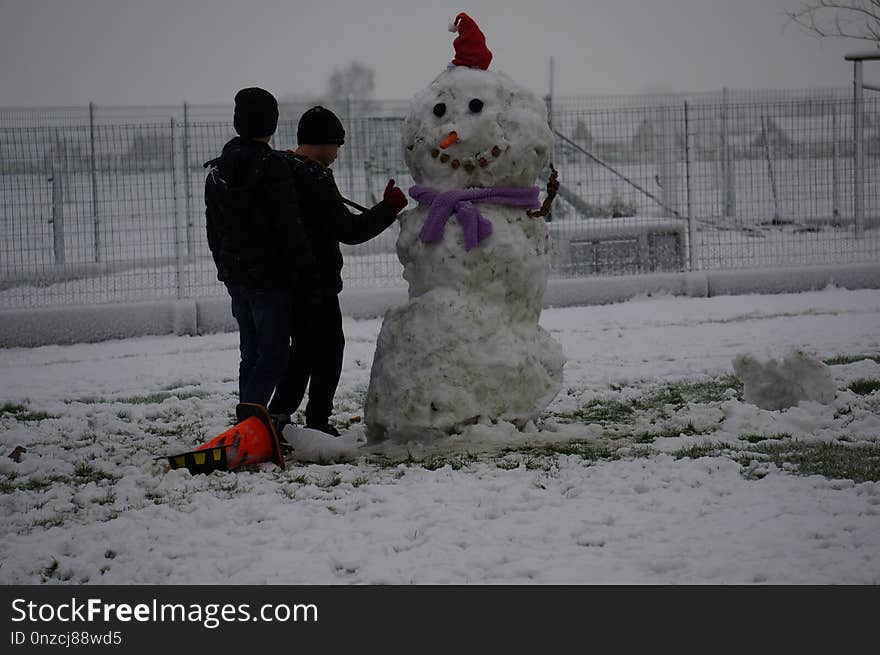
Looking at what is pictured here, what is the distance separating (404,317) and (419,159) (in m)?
0.84

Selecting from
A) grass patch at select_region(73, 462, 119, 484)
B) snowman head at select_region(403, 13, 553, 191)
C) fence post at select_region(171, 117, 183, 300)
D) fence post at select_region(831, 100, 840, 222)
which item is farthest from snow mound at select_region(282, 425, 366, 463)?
fence post at select_region(831, 100, 840, 222)

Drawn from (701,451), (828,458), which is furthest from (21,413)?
(828,458)

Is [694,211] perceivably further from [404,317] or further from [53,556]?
[53,556]

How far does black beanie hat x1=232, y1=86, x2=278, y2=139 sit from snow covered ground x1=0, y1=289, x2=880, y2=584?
5.48ft

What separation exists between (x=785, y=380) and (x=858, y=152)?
7396 mm

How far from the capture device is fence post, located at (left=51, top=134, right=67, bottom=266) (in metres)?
11.1

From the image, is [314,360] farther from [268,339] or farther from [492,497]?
[492,497]

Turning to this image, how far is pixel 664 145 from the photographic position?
40.5 ft

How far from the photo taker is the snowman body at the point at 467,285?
5.51 metres

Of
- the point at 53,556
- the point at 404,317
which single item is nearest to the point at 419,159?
the point at 404,317

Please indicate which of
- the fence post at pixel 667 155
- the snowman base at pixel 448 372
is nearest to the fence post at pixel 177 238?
the fence post at pixel 667 155

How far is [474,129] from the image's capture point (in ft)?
18.2

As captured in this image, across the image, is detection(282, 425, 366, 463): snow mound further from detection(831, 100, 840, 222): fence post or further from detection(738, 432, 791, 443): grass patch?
detection(831, 100, 840, 222): fence post

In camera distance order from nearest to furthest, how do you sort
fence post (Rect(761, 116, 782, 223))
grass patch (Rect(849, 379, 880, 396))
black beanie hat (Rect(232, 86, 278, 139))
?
1. black beanie hat (Rect(232, 86, 278, 139))
2. grass patch (Rect(849, 379, 880, 396))
3. fence post (Rect(761, 116, 782, 223))
